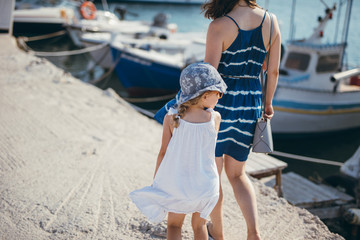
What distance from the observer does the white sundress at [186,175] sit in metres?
1.88

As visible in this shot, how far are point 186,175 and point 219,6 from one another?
96 centimetres

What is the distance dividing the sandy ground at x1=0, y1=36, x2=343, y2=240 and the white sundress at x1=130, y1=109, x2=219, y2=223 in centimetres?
78

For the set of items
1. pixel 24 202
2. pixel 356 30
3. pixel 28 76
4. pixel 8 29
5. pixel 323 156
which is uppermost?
pixel 356 30

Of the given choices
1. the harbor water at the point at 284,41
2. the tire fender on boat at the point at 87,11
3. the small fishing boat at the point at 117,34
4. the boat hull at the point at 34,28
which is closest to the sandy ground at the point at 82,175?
the harbor water at the point at 284,41

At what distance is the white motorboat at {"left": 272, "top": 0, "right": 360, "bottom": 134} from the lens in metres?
8.55

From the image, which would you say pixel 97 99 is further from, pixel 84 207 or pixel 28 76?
pixel 84 207

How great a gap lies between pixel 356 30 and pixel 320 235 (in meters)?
25.5

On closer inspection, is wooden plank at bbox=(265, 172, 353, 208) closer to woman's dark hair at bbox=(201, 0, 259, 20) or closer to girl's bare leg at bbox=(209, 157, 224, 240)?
girl's bare leg at bbox=(209, 157, 224, 240)

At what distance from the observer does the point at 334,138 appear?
9.80m

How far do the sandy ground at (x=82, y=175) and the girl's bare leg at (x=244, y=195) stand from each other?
1.81 ft

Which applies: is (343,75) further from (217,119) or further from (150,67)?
(217,119)

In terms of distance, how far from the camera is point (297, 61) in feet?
29.8

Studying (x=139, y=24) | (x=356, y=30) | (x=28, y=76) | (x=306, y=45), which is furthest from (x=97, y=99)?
(x=356, y=30)

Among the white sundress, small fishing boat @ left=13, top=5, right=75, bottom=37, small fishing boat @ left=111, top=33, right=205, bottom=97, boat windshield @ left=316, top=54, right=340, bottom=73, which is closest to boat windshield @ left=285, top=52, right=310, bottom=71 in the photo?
boat windshield @ left=316, top=54, right=340, bottom=73
